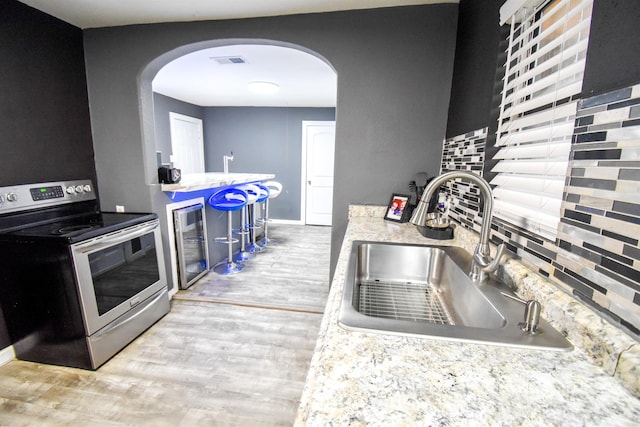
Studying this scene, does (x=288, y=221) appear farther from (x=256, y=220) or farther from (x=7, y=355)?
(x=7, y=355)

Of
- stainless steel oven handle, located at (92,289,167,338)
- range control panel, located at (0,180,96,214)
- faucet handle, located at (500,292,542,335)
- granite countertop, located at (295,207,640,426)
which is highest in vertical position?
range control panel, located at (0,180,96,214)

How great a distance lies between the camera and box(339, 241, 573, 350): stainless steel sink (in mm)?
623

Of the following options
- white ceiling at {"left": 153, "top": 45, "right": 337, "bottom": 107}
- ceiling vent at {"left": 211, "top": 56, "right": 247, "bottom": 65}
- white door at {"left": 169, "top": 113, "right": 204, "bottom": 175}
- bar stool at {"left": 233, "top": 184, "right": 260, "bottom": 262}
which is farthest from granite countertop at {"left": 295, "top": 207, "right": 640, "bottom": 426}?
white door at {"left": 169, "top": 113, "right": 204, "bottom": 175}

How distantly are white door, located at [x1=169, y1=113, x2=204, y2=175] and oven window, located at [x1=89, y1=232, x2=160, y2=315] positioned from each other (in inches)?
119

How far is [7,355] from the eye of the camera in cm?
172

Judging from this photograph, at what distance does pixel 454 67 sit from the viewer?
1701 millimetres

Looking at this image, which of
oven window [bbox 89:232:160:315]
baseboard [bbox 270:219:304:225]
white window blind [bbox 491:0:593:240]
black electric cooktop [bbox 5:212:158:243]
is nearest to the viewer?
white window blind [bbox 491:0:593:240]

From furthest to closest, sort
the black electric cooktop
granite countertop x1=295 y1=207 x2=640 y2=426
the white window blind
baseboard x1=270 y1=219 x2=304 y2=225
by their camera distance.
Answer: baseboard x1=270 y1=219 x2=304 y2=225 → the black electric cooktop → the white window blind → granite countertop x1=295 y1=207 x2=640 y2=426

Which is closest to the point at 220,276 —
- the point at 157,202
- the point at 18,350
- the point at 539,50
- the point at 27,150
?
the point at 157,202

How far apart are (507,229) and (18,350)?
9.41ft

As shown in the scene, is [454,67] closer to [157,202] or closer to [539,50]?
[539,50]

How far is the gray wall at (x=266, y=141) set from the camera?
209 inches

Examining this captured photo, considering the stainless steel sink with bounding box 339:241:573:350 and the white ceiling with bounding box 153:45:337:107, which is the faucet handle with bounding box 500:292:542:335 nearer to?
the stainless steel sink with bounding box 339:241:573:350

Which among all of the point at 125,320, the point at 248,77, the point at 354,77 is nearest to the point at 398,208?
the point at 354,77
